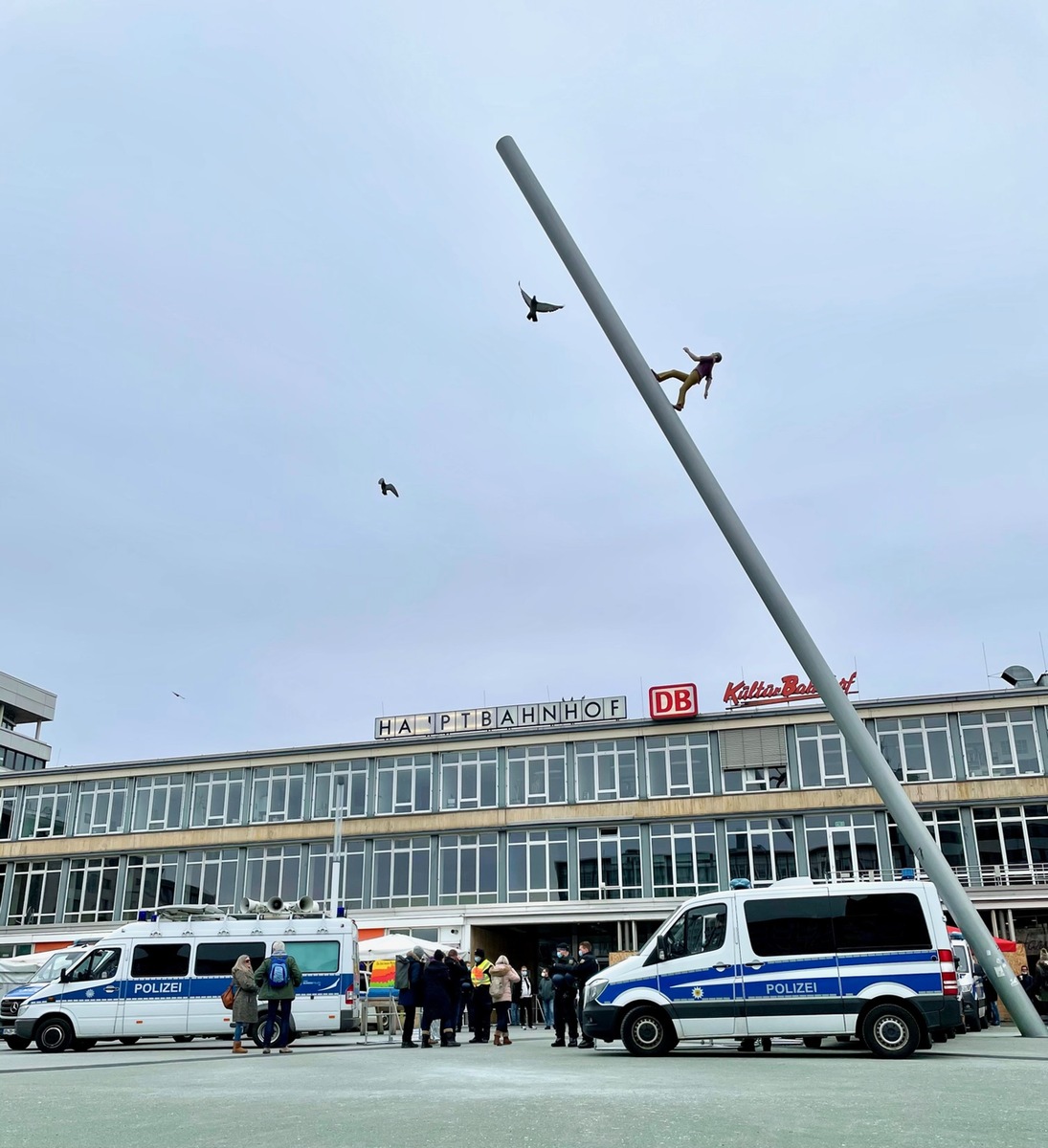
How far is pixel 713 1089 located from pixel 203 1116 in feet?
12.5

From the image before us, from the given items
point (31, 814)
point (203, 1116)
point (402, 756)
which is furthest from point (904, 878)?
point (31, 814)

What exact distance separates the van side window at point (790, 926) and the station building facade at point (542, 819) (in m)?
28.0

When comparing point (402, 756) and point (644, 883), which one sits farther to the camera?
point (402, 756)

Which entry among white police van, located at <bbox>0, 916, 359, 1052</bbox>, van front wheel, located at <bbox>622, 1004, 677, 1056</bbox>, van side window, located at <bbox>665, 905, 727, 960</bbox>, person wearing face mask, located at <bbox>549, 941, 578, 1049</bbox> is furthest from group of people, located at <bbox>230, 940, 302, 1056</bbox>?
van side window, located at <bbox>665, 905, 727, 960</bbox>

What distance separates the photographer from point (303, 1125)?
23.6 ft

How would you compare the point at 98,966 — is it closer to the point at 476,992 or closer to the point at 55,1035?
the point at 55,1035

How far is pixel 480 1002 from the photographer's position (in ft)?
69.7

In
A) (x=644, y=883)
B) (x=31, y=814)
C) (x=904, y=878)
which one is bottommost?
(x=904, y=878)

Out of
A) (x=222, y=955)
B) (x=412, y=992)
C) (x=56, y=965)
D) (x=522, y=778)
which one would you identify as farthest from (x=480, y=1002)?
(x=522, y=778)

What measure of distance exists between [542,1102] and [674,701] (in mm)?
38687

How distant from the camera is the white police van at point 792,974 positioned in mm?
14578

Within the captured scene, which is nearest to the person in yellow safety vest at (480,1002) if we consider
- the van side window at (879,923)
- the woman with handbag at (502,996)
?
the woman with handbag at (502,996)

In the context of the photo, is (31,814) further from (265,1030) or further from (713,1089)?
(713,1089)

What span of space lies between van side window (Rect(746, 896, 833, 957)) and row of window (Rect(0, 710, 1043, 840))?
95.5ft
